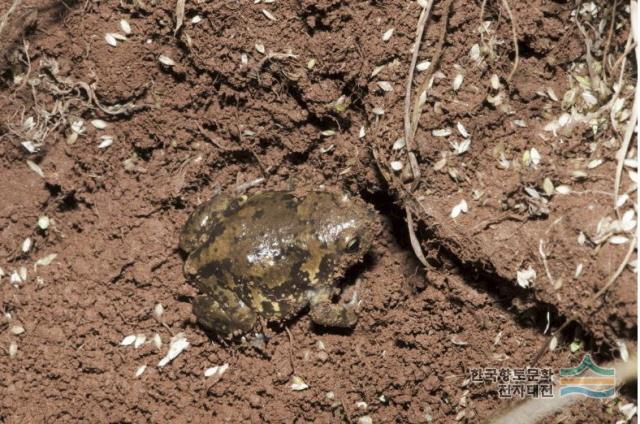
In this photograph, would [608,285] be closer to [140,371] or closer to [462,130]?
[462,130]

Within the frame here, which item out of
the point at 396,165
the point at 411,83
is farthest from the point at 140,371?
the point at 411,83

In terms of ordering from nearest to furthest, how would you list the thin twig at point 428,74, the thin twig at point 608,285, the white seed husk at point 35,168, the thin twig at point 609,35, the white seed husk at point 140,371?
the thin twig at point 608,285
the thin twig at point 609,35
the thin twig at point 428,74
the white seed husk at point 140,371
the white seed husk at point 35,168

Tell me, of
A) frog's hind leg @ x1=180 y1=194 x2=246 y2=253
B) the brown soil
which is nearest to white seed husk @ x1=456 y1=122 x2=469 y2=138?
the brown soil

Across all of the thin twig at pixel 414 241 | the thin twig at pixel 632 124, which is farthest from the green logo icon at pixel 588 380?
the thin twig at pixel 414 241

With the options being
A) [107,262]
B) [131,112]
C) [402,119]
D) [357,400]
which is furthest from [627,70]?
[107,262]

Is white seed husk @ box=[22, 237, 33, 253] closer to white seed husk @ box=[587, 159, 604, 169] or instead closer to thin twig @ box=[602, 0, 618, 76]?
white seed husk @ box=[587, 159, 604, 169]

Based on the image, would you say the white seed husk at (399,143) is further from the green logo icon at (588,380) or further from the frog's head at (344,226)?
the green logo icon at (588,380)
